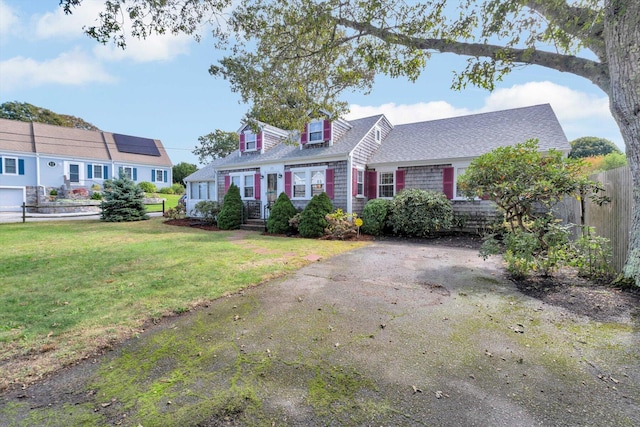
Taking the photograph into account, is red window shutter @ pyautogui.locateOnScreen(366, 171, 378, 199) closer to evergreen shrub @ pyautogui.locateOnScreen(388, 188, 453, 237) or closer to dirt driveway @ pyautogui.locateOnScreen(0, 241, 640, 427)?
evergreen shrub @ pyautogui.locateOnScreen(388, 188, 453, 237)

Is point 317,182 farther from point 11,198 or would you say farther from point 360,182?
point 11,198

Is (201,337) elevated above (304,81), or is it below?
below

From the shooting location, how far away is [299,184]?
47.5 feet

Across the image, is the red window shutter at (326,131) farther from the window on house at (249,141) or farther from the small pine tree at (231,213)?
the small pine tree at (231,213)

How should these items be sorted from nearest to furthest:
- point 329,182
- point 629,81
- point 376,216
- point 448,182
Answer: point 629,81 → point 376,216 → point 448,182 → point 329,182

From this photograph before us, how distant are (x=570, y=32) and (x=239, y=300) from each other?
7.46 metres

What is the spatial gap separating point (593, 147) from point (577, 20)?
33.1 m

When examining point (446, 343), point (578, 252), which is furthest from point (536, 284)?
point (446, 343)

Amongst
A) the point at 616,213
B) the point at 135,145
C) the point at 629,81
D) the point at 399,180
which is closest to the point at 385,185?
the point at 399,180

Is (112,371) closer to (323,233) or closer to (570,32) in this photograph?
(570,32)

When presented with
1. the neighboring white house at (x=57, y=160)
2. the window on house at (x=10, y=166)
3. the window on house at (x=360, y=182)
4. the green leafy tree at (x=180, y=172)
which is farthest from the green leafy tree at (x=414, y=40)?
the green leafy tree at (x=180, y=172)

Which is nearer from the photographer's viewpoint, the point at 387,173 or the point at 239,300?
the point at 239,300

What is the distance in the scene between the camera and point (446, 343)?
114 inches

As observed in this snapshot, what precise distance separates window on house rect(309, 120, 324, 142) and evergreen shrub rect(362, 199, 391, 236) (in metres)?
4.98
